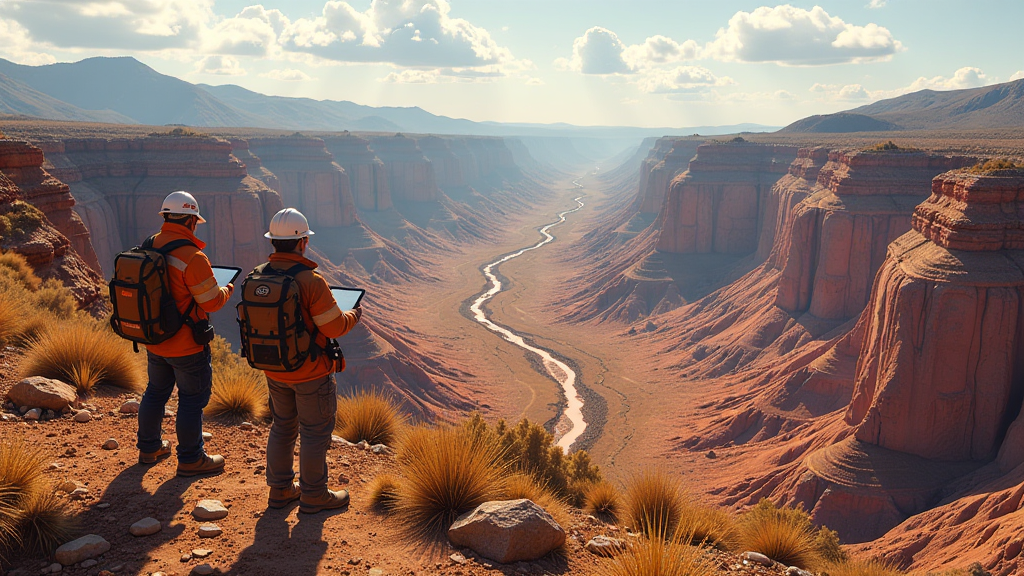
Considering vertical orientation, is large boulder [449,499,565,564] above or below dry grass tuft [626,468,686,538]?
above

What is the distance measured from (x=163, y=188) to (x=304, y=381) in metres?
49.7

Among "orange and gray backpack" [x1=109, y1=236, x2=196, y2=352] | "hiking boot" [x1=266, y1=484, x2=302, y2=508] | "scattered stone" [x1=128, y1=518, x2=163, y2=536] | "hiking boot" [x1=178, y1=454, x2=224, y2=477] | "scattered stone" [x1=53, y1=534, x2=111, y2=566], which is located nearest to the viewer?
"scattered stone" [x1=53, y1=534, x2=111, y2=566]

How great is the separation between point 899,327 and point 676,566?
22.1m

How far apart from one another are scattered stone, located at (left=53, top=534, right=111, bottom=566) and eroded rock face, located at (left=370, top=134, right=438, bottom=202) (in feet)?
411

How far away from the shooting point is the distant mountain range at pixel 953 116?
108931 mm

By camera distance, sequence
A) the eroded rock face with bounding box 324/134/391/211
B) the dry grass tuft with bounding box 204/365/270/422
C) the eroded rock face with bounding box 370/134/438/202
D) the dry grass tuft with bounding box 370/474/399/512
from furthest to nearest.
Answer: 1. the eroded rock face with bounding box 370/134/438/202
2. the eroded rock face with bounding box 324/134/391/211
3. the dry grass tuft with bounding box 204/365/270/422
4. the dry grass tuft with bounding box 370/474/399/512

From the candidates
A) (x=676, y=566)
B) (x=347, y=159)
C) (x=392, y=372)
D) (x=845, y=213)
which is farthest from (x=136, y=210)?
(x=347, y=159)

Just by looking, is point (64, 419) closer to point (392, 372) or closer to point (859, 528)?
point (859, 528)

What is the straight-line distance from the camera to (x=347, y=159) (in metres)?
112

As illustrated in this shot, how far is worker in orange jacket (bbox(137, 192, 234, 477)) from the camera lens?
29.4 feet

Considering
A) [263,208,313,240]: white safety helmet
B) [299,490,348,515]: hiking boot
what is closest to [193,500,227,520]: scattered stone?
[299,490,348,515]: hiking boot

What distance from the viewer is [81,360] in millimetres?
12156

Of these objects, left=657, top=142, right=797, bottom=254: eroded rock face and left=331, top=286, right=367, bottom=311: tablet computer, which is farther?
left=657, top=142, right=797, bottom=254: eroded rock face

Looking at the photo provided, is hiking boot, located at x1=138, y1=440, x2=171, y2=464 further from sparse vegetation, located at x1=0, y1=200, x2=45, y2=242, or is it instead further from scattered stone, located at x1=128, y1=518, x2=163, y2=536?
sparse vegetation, located at x1=0, y1=200, x2=45, y2=242
